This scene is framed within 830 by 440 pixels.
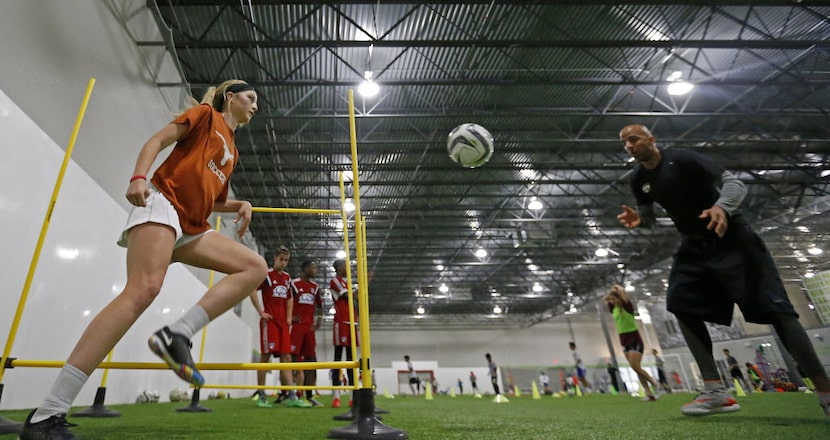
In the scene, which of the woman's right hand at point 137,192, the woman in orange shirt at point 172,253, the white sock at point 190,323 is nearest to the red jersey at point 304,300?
the woman in orange shirt at point 172,253

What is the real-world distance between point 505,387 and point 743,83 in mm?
22004

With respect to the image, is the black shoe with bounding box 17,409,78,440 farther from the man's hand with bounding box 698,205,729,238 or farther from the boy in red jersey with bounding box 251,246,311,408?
the boy in red jersey with bounding box 251,246,311,408

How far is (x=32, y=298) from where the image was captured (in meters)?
3.84

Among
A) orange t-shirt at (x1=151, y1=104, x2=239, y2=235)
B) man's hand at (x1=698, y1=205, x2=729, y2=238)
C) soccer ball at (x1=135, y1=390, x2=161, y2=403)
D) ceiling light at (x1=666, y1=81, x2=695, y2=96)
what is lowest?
soccer ball at (x1=135, y1=390, x2=161, y2=403)

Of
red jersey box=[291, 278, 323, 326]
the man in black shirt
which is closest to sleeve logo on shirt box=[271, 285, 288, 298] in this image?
red jersey box=[291, 278, 323, 326]

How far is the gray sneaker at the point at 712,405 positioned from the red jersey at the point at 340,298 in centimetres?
337

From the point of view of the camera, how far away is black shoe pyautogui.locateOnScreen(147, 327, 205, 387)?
53.2 inches

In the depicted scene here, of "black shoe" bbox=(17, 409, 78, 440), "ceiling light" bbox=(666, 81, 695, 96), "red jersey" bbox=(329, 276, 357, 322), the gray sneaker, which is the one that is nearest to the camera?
"black shoe" bbox=(17, 409, 78, 440)

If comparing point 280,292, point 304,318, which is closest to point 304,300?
point 304,318

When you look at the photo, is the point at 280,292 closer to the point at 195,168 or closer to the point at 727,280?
the point at 195,168

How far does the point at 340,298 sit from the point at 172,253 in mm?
3374

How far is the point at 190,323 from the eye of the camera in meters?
1.50

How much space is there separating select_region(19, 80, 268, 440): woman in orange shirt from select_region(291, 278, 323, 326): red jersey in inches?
146

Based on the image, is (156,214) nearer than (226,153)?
Yes
